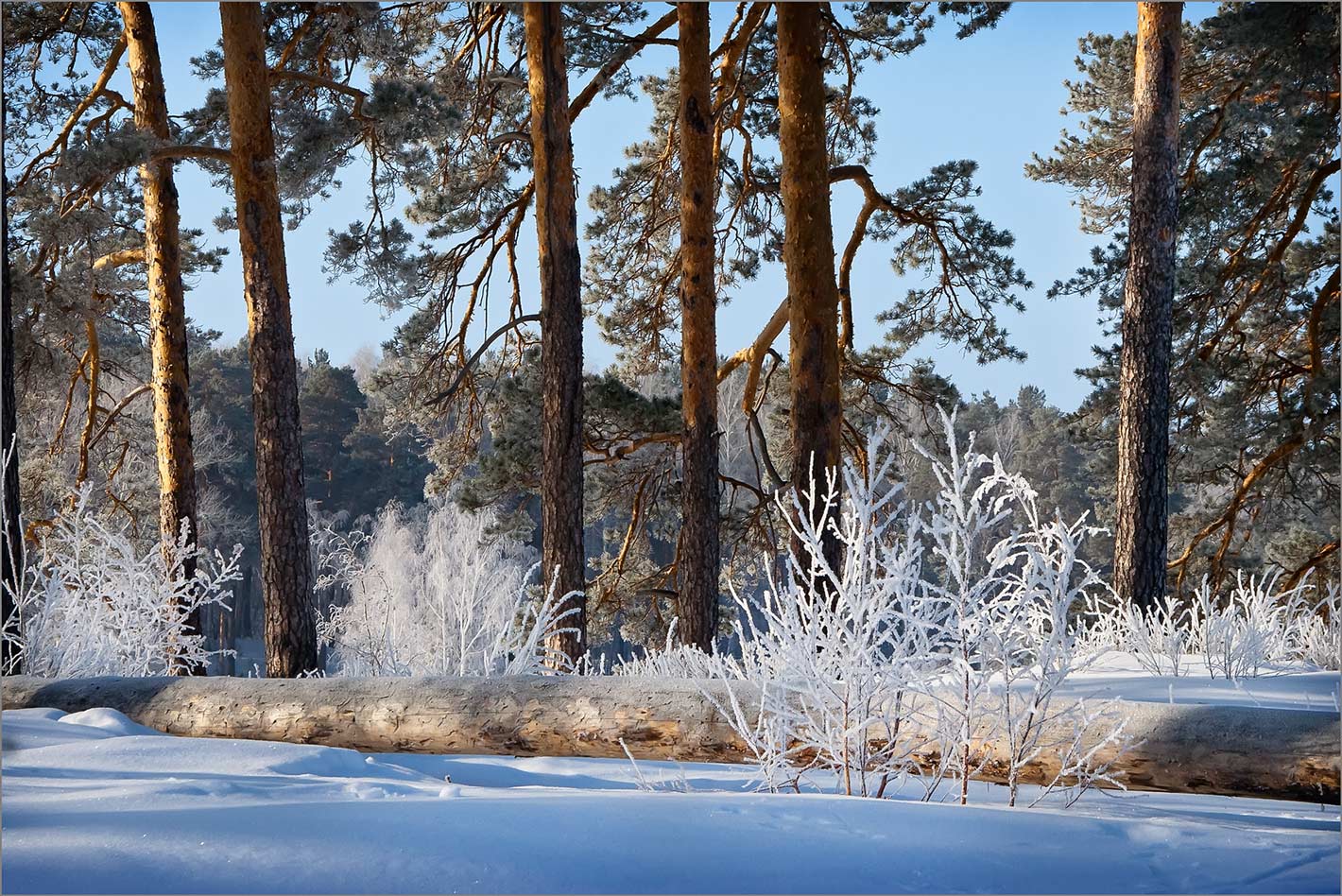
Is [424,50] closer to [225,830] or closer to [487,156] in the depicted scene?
[487,156]

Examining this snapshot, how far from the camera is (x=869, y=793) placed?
3232 millimetres

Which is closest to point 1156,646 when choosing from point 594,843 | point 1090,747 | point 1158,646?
point 1158,646

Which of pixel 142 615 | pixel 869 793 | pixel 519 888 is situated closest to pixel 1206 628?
pixel 869 793

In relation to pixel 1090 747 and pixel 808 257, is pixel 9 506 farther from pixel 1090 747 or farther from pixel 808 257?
pixel 1090 747

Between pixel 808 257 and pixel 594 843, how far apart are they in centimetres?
603

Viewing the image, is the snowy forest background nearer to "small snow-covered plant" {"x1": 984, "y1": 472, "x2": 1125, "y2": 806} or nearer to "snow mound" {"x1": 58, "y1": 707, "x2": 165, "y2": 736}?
"snow mound" {"x1": 58, "y1": 707, "x2": 165, "y2": 736}

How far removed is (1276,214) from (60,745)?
11.6 m

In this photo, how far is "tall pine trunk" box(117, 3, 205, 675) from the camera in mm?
9297

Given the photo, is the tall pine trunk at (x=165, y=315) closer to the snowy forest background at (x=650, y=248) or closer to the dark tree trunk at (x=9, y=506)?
the snowy forest background at (x=650, y=248)

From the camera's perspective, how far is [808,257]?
307 inches

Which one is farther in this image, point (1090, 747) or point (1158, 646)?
point (1158, 646)

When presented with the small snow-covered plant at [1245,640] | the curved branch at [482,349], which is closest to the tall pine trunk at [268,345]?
the curved branch at [482,349]

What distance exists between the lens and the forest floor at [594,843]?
2.09 metres

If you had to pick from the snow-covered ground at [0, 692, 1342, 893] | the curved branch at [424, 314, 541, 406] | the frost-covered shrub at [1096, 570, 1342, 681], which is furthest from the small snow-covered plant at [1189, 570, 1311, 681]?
the curved branch at [424, 314, 541, 406]
